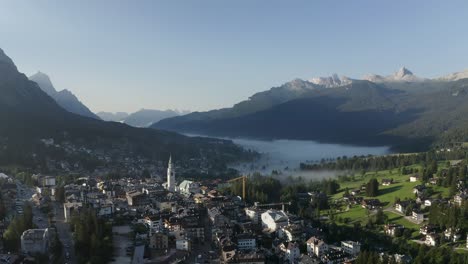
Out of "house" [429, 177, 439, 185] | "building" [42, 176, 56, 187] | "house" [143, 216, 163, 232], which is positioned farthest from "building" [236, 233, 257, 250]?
"building" [42, 176, 56, 187]

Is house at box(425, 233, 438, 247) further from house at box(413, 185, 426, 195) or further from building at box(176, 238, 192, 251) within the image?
building at box(176, 238, 192, 251)

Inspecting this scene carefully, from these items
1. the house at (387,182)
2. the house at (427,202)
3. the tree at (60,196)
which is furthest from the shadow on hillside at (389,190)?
the tree at (60,196)

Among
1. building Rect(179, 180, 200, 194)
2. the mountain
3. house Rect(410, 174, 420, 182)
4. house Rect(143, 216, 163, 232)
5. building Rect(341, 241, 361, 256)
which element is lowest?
building Rect(341, 241, 361, 256)

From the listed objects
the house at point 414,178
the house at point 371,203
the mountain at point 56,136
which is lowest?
the house at point 371,203

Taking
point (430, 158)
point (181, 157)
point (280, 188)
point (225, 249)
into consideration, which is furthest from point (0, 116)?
point (430, 158)

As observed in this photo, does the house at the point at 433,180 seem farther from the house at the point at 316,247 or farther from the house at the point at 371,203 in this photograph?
the house at the point at 316,247

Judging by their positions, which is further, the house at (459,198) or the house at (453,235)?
the house at (459,198)
